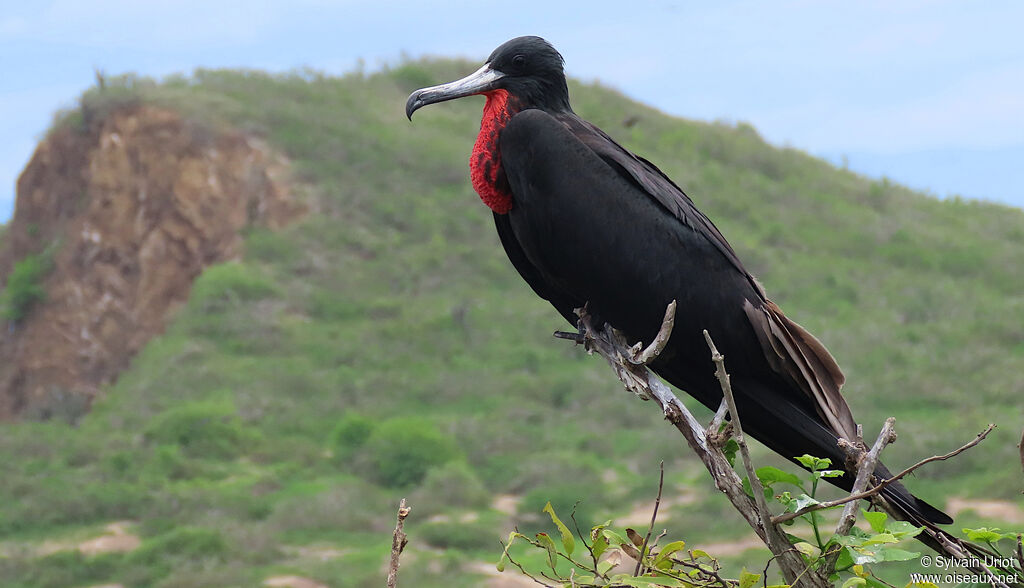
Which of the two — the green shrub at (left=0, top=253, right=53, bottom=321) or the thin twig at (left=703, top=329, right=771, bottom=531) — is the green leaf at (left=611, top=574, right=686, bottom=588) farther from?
the green shrub at (left=0, top=253, right=53, bottom=321)

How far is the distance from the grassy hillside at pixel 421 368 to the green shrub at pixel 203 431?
40 millimetres

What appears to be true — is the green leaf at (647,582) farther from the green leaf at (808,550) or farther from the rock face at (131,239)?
the rock face at (131,239)

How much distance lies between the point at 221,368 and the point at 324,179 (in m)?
5.99

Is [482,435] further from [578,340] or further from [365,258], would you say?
[578,340]

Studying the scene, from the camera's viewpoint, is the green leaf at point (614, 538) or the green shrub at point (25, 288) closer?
the green leaf at point (614, 538)

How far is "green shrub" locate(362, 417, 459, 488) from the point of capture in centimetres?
1548

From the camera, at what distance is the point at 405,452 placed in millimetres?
15680

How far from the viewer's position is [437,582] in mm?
11953

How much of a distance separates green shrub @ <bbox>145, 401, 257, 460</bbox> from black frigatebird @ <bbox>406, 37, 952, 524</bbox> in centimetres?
1340

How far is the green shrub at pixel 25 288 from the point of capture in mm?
22875

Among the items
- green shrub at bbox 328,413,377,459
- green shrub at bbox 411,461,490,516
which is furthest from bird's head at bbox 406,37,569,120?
green shrub at bbox 328,413,377,459

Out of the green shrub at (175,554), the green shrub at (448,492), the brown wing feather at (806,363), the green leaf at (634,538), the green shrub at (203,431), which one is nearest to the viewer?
the green leaf at (634,538)

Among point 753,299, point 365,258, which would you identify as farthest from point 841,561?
point 365,258

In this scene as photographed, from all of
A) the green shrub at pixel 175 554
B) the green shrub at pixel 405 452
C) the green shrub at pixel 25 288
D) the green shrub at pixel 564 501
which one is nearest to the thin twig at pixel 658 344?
the green shrub at pixel 175 554
